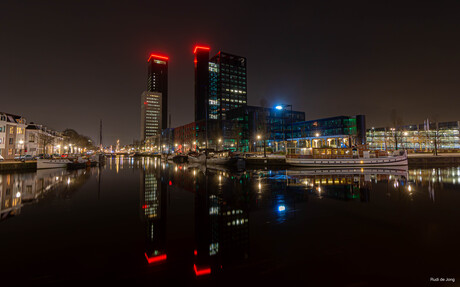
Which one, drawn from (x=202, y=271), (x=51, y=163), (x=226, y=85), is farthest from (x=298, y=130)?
(x=202, y=271)

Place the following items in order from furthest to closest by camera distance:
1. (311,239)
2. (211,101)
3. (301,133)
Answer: (211,101)
(301,133)
(311,239)

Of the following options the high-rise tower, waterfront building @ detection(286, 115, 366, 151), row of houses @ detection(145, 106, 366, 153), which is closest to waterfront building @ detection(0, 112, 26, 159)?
row of houses @ detection(145, 106, 366, 153)

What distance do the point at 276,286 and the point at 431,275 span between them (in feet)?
12.0

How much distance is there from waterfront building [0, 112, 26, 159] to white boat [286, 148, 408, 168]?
66087 millimetres

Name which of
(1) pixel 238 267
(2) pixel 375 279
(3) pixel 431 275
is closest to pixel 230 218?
(1) pixel 238 267

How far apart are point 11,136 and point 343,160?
76.4 m

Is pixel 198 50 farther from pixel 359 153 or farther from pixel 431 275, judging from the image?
pixel 431 275

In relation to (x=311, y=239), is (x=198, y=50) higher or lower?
higher

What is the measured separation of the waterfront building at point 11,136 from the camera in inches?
2015

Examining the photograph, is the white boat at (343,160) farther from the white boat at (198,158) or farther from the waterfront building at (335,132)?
the waterfront building at (335,132)

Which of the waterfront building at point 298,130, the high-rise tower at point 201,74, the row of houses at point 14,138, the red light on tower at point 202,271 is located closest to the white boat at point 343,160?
the waterfront building at point 298,130

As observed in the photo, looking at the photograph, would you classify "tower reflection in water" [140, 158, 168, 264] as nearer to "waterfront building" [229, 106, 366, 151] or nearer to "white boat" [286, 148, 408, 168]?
"white boat" [286, 148, 408, 168]

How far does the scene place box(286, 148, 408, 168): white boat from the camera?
3934 cm

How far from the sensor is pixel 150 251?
6.10 meters
